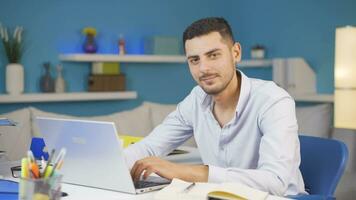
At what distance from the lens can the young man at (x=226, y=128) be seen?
5.03 ft

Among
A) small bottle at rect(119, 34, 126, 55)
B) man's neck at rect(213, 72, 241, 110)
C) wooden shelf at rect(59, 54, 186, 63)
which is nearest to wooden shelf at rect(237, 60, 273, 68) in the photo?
wooden shelf at rect(59, 54, 186, 63)

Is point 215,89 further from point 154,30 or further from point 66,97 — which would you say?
point 154,30

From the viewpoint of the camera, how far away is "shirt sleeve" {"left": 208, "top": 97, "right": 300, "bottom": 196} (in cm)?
151

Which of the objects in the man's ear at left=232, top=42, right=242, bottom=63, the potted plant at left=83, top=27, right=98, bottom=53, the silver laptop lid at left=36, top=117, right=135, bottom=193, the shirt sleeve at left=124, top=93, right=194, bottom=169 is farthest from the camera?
the potted plant at left=83, top=27, right=98, bottom=53

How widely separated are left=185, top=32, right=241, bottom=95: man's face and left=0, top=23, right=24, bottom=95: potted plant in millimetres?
2236

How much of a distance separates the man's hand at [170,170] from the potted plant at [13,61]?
2.34 m

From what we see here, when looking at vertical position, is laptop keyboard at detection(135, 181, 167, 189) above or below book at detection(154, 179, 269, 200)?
below

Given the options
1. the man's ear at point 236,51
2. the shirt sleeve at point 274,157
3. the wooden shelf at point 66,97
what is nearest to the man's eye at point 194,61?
the man's ear at point 236,51

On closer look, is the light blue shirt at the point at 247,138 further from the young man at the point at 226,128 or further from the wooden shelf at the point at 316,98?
the wooden shelf at the point at 316,98

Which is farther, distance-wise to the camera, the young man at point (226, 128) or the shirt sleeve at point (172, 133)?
the shirt sleeve at point (172, 133)

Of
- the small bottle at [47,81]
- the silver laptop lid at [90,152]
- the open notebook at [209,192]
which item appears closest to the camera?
the open notebook at [209,192]

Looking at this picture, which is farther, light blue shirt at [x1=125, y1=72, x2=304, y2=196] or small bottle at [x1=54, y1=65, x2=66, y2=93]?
small bottle at [x1=54, y1=65, x2=66, y2=93]

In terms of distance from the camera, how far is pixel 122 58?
4117 mm

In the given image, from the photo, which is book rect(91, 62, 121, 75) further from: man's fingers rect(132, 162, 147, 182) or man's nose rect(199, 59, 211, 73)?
man's fingers rect(132, 162, 147, 182)
